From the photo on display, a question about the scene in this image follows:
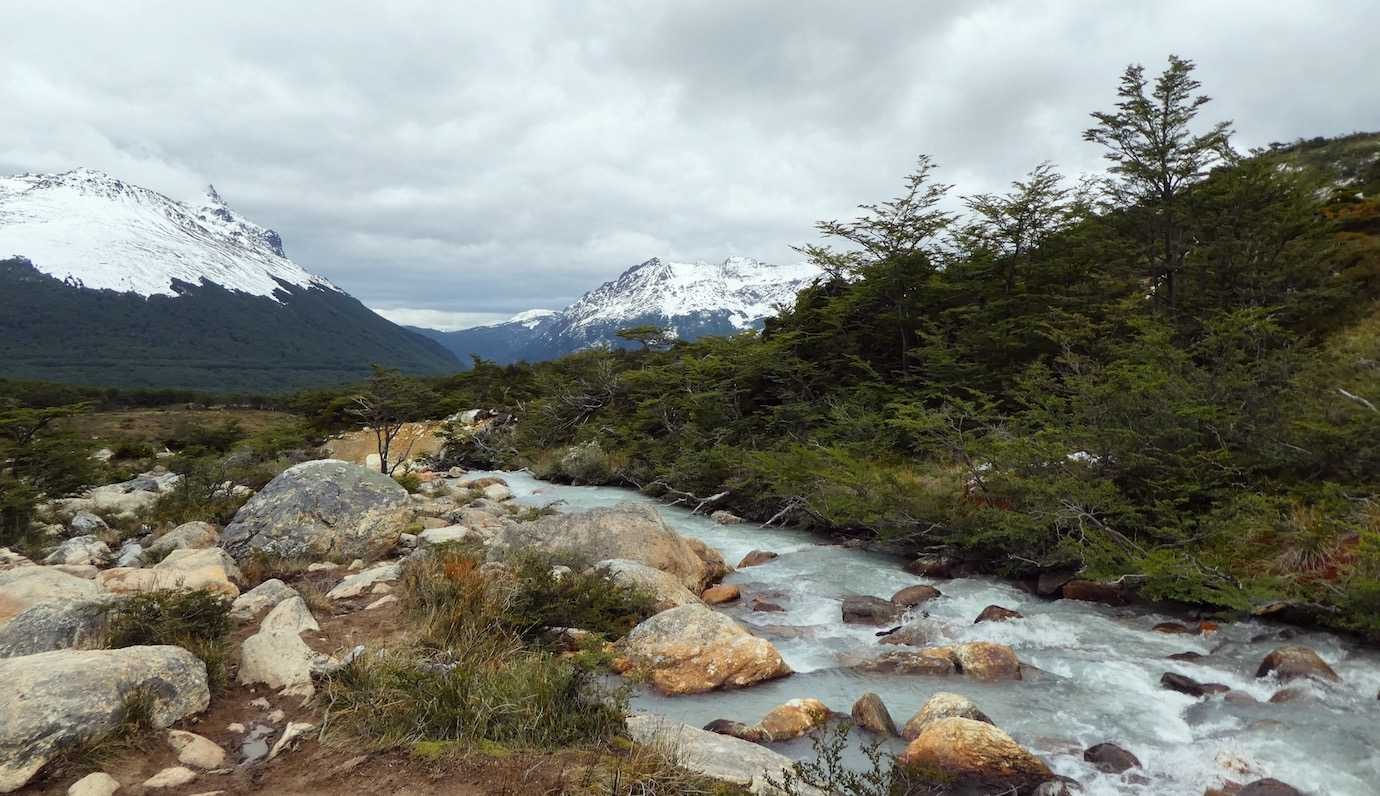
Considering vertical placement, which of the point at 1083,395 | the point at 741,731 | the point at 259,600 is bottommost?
the point at 741,731

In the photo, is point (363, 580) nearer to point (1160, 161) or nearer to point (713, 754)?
point (713, 754)

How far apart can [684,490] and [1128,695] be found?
1265 centimetres

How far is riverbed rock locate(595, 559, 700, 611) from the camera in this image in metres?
8.45

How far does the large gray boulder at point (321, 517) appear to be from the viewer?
368 inches

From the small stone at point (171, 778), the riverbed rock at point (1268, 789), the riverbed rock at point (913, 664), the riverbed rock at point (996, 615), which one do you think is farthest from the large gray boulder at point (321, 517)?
the riverbed rock at point (1268, 789)

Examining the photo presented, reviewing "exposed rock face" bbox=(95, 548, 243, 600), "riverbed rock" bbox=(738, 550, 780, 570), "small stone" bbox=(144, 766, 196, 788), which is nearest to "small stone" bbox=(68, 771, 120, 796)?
"small stone" bbox=(144, 766, 196, 788)

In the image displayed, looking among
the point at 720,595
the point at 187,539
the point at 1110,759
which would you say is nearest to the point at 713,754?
the point at 1110,759

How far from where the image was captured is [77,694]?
13.0ft

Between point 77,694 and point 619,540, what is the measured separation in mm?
6756

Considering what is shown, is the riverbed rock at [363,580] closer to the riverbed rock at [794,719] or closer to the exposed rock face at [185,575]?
the exposed rock face at [185,575]

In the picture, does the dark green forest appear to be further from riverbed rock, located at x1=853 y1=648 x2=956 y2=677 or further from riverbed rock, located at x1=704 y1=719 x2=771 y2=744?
riverbed rock, located at x1=704 y1=719 x2=771 y2=744

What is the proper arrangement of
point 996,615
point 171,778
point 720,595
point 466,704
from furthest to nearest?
point 720,595
point 996,615
point 466,704
point 171,778

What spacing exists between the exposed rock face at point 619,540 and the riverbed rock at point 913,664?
→ 324cm

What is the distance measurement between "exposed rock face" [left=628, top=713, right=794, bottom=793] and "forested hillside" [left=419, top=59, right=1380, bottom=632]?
6509mm
